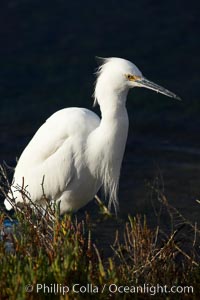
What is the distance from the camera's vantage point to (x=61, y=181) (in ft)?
17.2

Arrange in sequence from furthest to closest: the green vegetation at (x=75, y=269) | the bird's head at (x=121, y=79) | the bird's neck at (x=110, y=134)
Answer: the bird's neck at (x=110, y=134) → the bird's head at (x=121, y=79) → the green vegetation at (x=75, y=269)

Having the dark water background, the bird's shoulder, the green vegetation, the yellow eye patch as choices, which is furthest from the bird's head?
the dark water background

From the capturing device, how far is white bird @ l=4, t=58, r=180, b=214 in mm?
4910

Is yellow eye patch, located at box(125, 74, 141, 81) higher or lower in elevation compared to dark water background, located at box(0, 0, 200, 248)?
higher

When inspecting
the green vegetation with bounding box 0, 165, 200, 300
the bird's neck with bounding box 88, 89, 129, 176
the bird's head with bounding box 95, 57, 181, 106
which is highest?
the bird's head with bounding box 95, 57, 181, 106

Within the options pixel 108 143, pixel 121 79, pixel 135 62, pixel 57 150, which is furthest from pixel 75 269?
pixel 135 62

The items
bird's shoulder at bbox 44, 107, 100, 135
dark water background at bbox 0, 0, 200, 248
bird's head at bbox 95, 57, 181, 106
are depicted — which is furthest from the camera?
dark water background at bbox 0, 0, 200, 248

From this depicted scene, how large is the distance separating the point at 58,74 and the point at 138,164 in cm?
214

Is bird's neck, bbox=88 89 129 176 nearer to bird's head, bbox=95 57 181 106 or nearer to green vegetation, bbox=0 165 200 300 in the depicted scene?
bird's head, bbox=95 57 181 106

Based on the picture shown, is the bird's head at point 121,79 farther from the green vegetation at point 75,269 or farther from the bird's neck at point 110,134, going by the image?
the green vegetation at point 75,269

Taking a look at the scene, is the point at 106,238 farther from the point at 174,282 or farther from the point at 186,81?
the point at 186,81

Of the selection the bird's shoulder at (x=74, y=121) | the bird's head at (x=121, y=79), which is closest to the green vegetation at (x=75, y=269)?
the bird's head at (x=121, y=79)

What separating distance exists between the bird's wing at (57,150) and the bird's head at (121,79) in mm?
373

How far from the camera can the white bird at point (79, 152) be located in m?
4.91
